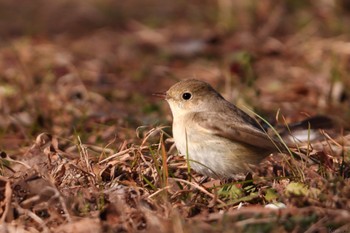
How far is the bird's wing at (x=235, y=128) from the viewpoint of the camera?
5.14 metres

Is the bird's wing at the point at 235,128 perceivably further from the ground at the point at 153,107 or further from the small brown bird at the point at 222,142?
the ground at the point at 153,107

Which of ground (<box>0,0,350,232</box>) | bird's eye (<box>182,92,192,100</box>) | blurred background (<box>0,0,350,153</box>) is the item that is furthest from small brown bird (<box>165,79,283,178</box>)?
blurred background (<box>0,0,350,153</box>)

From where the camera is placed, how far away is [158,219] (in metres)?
4.01

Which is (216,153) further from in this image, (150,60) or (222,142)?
(150,60)

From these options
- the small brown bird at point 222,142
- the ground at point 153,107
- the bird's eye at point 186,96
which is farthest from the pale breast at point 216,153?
the bird's eye at point 186,96

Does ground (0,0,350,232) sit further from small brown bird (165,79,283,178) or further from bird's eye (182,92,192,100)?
bird's eye (182,92,192,100)

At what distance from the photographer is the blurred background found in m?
7.30

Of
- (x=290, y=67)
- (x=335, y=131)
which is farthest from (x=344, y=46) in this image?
(x=335, y=131)

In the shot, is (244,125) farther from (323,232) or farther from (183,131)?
(323,232)

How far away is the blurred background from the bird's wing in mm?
614

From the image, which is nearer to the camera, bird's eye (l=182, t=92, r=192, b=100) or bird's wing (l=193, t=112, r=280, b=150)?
bird's wing (l=193, t=112, r=280, b=150)

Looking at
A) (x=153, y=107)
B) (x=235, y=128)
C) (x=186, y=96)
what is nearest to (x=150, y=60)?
(x=153, y=107)

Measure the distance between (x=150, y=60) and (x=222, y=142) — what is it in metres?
4.90

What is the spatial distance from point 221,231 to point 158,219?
0.38m
